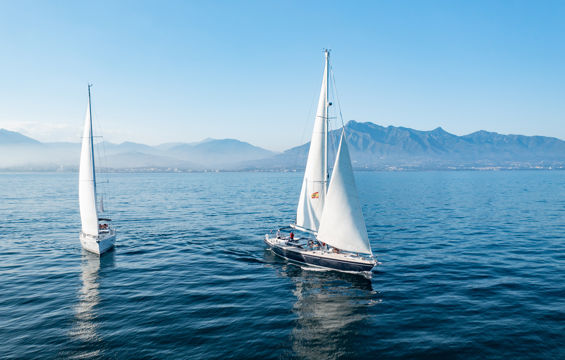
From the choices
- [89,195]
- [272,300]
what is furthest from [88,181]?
[272,300]

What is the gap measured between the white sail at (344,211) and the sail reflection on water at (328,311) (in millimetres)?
3650

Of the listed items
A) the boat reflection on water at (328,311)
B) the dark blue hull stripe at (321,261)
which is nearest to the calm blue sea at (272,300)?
the boat reflection on water at (328,311)

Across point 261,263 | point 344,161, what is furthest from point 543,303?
point 261,263

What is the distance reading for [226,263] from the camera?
3700 centimetres

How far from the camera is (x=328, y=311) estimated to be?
24.7m

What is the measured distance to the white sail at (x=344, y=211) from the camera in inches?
1203

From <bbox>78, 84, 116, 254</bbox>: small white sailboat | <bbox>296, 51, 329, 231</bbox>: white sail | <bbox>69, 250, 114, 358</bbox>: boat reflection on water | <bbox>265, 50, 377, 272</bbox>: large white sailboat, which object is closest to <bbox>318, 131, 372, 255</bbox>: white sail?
<bbox>265, 50, 377, 272</bbox>: large white sailboat

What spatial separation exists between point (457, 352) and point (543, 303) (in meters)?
12.4

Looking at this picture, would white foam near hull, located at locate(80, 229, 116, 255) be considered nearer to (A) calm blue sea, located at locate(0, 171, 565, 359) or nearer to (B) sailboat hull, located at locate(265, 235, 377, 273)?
(A) calm blue sea, located at locate(0, 171, 565, 359)

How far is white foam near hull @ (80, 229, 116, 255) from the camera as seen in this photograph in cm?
3910

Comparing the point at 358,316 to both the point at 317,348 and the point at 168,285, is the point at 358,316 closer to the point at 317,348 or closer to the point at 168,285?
the point at 317,348

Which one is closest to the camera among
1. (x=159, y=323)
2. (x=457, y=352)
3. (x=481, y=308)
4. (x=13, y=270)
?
(x=457, y=352)

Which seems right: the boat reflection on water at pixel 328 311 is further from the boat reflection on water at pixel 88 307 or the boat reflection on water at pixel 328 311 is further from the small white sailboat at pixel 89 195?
the small white sailboat at pixel 89 195

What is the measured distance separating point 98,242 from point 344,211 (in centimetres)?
2994
